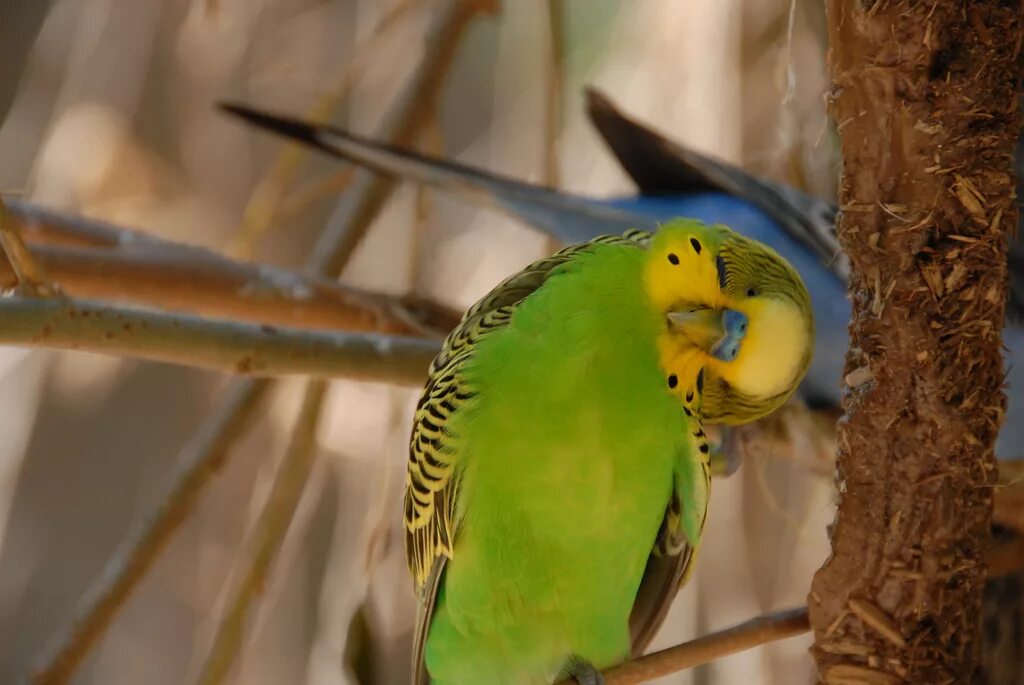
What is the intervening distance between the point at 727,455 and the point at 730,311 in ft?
1.76

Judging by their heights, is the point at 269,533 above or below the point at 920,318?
below

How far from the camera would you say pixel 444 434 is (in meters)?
0.93

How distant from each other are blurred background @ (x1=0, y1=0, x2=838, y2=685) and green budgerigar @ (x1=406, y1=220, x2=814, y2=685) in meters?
0.38

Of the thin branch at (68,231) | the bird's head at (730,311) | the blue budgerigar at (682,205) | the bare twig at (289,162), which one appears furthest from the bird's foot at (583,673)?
the bare twig at (289,162)

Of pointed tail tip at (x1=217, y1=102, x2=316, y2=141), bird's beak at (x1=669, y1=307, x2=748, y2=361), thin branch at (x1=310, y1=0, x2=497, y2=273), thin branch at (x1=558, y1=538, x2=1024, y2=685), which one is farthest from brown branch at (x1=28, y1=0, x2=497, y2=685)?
bird's beak at (x1=669, y1=307, x2=748, y2=361)

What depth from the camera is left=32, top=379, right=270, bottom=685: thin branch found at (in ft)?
4.01

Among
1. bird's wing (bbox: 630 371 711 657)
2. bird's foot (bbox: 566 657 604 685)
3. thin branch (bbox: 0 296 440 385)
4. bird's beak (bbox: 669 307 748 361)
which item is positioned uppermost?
thin branch (bbox: 0 296 440 385)

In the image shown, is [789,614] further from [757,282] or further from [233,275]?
[233,275]

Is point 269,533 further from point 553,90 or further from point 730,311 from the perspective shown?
point 730,311

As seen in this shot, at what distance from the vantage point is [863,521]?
0.81 meters

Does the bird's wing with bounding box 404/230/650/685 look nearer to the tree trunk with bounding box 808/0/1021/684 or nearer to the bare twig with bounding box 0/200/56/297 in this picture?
the tree trunk with bounding box 808/0/1021/684

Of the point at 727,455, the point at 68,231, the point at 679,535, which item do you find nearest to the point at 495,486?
the point at 679,535

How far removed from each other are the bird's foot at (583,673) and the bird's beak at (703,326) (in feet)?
1.20

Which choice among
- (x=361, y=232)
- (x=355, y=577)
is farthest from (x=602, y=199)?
(x=355, y=577)
